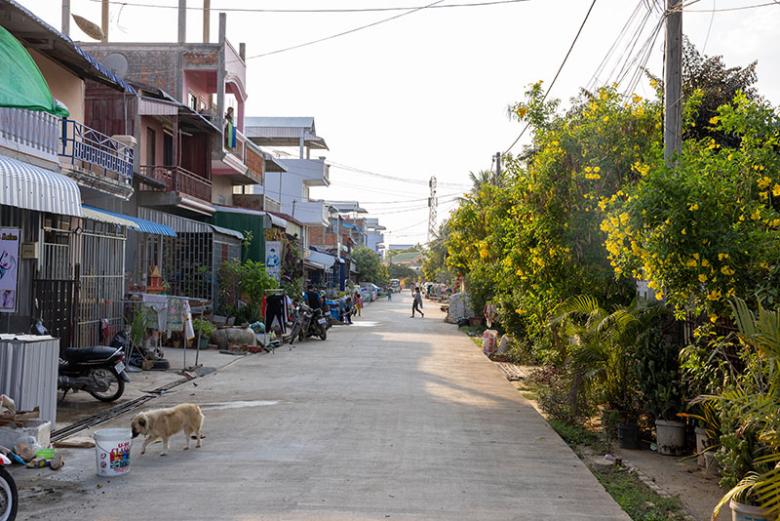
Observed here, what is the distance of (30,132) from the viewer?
1375 centimetres

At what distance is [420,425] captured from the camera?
10.6 meters

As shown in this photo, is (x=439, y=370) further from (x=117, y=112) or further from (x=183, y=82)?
(x=183, y=82)

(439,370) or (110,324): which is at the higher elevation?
(110,324)

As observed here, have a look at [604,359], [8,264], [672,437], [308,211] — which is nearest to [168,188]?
[8,264]

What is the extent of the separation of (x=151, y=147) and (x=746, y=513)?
23.1 metres

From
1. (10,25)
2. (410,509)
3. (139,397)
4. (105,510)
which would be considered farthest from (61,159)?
(410,509)

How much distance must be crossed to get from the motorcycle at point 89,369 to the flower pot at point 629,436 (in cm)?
756

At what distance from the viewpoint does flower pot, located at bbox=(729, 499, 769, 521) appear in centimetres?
566

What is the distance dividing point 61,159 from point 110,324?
11.8 feet

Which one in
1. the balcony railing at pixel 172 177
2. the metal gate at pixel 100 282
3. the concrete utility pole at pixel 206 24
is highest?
the concrete utility pole at pixel 206 24

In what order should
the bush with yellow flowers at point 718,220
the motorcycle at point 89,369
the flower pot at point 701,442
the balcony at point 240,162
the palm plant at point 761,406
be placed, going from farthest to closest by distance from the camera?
1. the balcony at point 240,162
2. the motorcycle at point 89,369
3. the flower pot at point 701,442
4. the bush with yellow flowers at point 718,220
5. the palm plant at point 761,406

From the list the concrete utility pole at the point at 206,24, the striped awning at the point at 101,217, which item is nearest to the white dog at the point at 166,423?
the striped awning at the point at 101,217

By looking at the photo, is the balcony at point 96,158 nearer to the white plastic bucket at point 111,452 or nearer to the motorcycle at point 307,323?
the motorcycle at point 307,323

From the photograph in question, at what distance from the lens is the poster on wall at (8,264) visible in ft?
33.6
